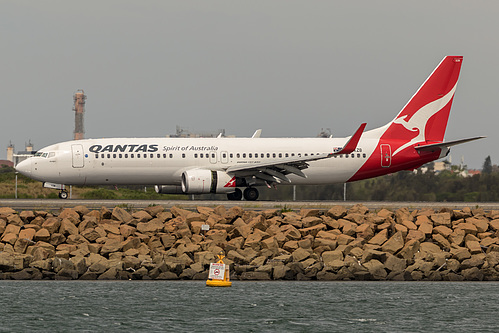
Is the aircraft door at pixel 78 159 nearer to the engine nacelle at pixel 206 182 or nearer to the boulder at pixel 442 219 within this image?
the engine nacelle at pixel 206 182

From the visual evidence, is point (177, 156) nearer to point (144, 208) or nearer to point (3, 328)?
point (144, 208)

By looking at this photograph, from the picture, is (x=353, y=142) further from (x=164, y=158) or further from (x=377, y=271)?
(x=377, y=271)

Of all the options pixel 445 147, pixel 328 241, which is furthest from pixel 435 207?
pixel 328 241

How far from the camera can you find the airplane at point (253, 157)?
42.1 meters

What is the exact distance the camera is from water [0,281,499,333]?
2156cm

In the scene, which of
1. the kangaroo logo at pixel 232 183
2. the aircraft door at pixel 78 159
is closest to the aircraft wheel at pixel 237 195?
the kangaroo logo at pixel 232 183

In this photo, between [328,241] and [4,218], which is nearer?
[328,241]

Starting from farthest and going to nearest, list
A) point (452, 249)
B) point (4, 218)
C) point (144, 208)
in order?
point (144, 208)
point (4, 218)
point (452, 249)

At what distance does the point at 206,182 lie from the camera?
4128cm

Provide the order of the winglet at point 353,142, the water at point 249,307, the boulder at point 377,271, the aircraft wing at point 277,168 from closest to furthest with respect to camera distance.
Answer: the water at point 249,307 → the boulder at point 377,271 → the winglet at point 353,142 → the aircraft wing at point 277,168

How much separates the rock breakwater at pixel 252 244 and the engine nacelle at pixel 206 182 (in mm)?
7200

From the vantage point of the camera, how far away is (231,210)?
32.7 meters

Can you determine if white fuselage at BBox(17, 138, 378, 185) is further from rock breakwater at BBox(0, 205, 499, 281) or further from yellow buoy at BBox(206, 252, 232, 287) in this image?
yellow buoy at BBox(206, 252, 232, 287)

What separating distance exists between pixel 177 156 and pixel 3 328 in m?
22.5
